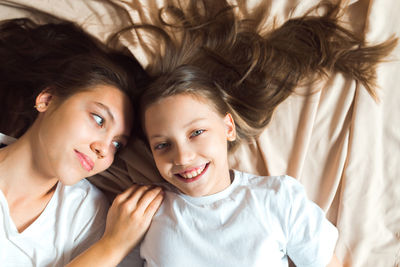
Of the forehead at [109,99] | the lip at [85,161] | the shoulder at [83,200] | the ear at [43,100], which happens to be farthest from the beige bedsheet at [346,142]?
the shoulder at [83,200]

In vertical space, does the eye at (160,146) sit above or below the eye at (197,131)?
below

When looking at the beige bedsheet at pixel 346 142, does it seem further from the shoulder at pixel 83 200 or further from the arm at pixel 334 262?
the shoulder at pixel 83 200

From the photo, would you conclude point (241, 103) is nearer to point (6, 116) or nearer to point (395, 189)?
point (395, 189)

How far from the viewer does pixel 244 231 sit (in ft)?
3.51

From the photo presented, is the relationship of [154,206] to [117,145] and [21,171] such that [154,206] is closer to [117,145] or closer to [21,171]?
[117,145]

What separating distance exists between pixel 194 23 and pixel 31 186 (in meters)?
0.76

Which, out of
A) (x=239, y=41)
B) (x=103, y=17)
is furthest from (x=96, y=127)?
(x=239, y=41)

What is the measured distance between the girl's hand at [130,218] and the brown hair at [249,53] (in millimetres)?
279

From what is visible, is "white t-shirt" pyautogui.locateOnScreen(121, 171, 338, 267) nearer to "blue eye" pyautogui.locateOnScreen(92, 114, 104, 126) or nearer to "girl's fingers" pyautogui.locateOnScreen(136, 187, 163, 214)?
"girl's fingers" pyautogui.locateOnScreen(136, 187, 163, 214)

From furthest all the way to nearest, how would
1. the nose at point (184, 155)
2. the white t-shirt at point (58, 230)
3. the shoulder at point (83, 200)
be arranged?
the shoulder at point (83, 200) → the white t-shirt at point (58, 230) → the nose at point (184, 155)

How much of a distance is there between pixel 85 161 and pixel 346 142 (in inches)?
31.9

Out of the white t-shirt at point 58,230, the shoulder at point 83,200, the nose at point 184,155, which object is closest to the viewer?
the nose at point 184,155

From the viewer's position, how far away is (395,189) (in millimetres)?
1183

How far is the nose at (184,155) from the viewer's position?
1.04 m
